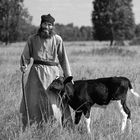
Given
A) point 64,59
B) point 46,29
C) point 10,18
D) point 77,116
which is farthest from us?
point 10,18

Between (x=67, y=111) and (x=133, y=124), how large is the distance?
118 cm

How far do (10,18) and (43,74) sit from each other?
41410 mm

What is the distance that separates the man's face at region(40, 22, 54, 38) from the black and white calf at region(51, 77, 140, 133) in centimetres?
72

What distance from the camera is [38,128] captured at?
5430 mm

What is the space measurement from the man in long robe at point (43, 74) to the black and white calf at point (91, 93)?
17 cm

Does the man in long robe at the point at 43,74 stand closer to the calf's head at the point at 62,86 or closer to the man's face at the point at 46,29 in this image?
the man's face at the point at 46,29

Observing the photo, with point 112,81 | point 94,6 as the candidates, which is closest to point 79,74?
point 112,81

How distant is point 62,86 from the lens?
554cm

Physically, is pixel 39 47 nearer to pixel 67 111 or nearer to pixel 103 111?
pixel 67 111

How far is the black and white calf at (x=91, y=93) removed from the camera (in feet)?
18.8

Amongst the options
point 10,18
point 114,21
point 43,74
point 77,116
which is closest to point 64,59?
point 43,74

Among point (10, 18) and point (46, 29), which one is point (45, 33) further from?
point (10, 18)

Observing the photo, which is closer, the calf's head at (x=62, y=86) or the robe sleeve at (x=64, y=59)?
the calf's head at (x=62, y=86)

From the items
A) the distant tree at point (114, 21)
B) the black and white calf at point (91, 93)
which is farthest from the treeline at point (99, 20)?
the black and white calf at point (91, 93)
